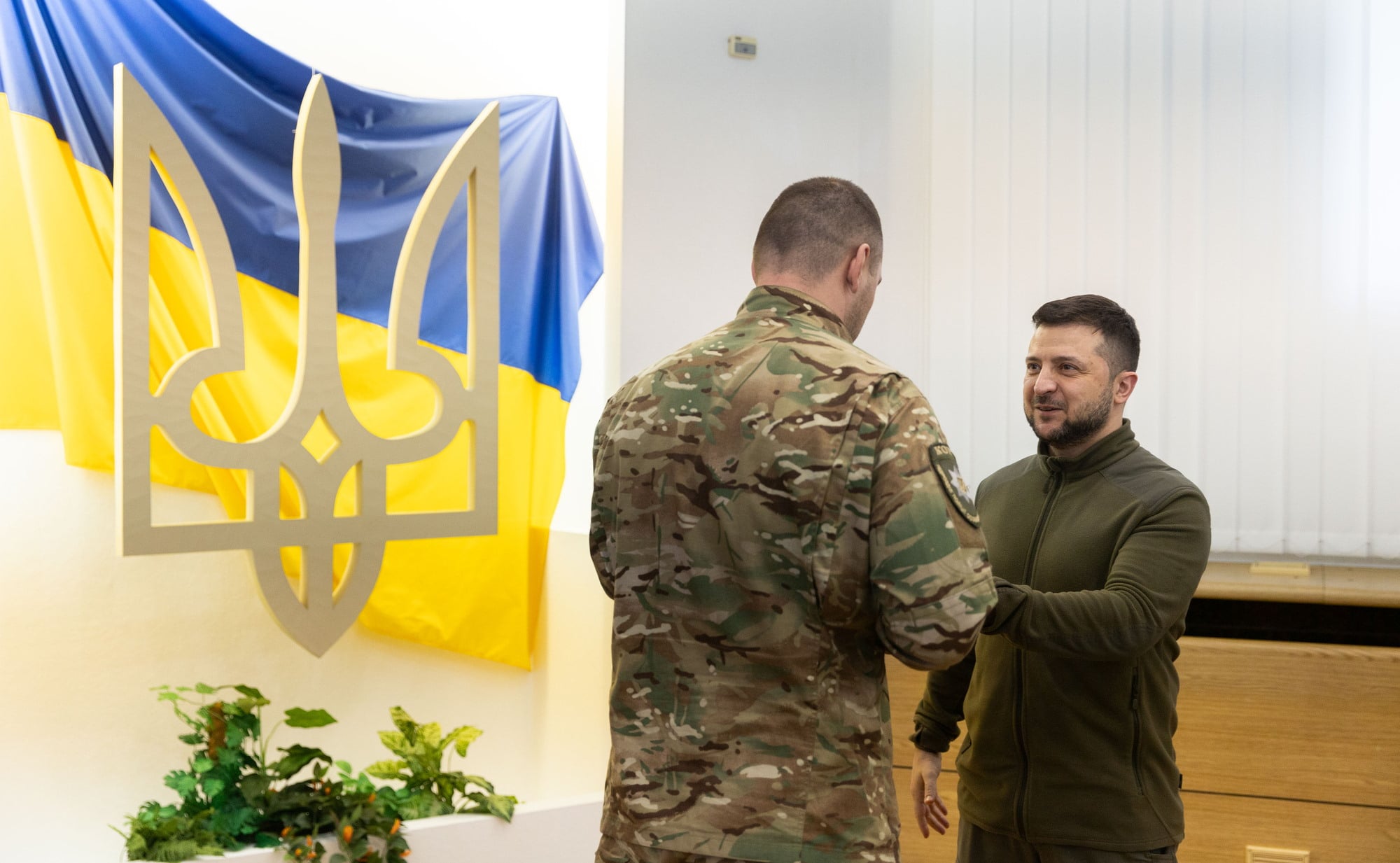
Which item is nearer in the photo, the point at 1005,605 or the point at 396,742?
the point at 1005,605

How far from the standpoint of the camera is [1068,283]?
3006 millimetres

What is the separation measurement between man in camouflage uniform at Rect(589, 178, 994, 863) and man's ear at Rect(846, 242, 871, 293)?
0.13 meters

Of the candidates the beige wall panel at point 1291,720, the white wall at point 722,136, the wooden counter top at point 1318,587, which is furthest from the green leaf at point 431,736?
the wooden counter top at point 1318,587

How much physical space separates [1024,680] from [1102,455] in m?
0.39

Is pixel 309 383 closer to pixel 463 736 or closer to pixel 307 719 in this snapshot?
pixel 307 719

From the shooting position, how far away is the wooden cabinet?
2.48m

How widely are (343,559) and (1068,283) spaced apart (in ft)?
6.99

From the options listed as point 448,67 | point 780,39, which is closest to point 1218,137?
point 780,39

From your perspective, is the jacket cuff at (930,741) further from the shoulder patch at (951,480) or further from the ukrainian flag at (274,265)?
the ukrainian flag at (274,265)

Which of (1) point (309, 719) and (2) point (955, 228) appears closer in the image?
(1) point (309, 719)

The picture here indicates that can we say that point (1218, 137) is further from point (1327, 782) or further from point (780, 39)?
point (1327, 782)

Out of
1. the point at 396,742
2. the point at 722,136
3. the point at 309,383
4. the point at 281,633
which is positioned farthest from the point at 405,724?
the point at 722,136

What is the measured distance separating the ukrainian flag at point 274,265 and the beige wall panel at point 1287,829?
6.05ft

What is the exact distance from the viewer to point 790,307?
4.58 feet
